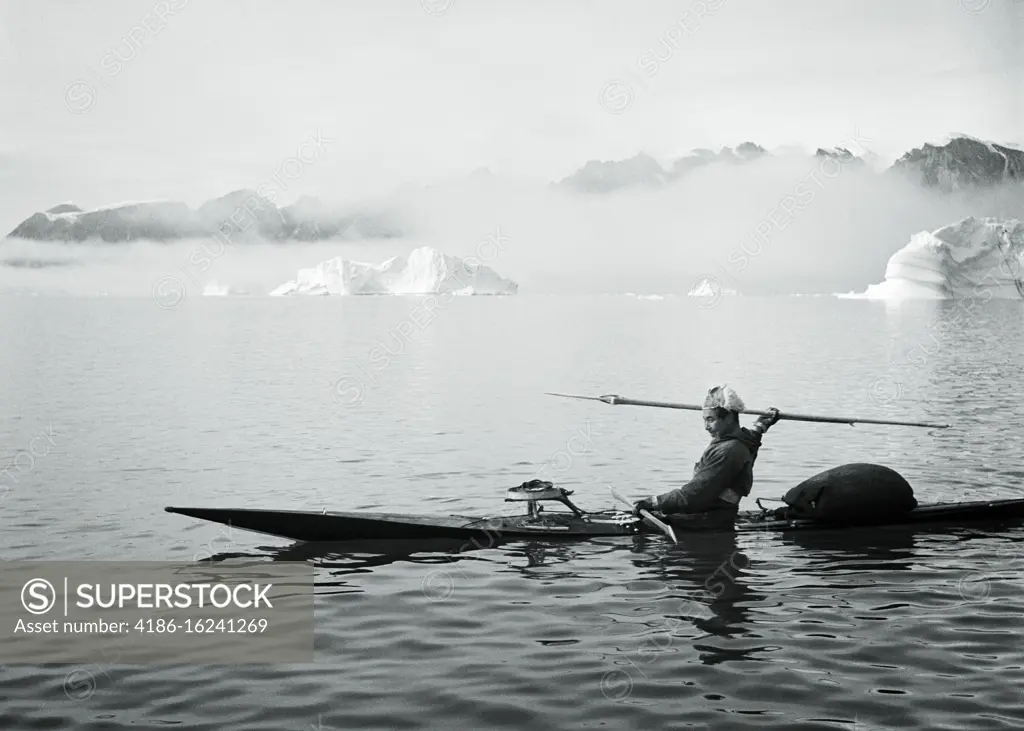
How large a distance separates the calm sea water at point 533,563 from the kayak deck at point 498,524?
0.67 ft

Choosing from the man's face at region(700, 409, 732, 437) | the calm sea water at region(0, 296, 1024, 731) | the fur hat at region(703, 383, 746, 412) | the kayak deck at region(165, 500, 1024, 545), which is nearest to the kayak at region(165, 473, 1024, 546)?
the kayak deck at region(165, 500, 1024, 545)

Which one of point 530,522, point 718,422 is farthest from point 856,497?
point 530,522

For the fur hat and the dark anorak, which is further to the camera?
the dark anorak

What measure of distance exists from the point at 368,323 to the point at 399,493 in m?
83.6

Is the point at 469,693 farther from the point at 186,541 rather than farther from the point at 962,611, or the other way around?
the point at 186,541

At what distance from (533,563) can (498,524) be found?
0.95m

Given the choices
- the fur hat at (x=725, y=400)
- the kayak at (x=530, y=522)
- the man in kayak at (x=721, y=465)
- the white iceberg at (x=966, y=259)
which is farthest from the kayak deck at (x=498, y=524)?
the white iceberg at (x=966, y=259)

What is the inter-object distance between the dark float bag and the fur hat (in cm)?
181

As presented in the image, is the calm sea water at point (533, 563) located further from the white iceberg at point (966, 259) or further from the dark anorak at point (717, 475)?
the white iceberg at point (966, 259)

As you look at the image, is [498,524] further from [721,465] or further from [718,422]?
[718,422]

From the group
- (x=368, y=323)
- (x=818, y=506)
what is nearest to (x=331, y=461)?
(x=818, y=506)

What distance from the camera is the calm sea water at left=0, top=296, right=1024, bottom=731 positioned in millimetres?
6941

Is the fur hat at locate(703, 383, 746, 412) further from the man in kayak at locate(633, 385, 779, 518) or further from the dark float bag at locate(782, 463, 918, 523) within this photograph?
the dark float bag at locate(782, 463, 918, 523)

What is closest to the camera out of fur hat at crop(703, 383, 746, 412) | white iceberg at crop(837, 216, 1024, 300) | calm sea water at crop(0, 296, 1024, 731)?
calm sea water at crop(0, 296, 1024, 731)
